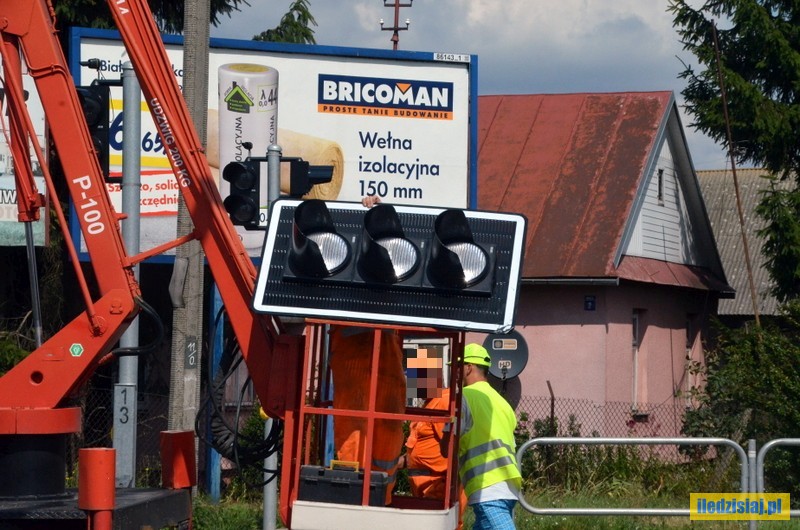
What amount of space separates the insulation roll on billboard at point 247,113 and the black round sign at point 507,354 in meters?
4.63

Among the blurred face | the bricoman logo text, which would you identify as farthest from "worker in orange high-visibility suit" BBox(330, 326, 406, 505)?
the bricoman logo text

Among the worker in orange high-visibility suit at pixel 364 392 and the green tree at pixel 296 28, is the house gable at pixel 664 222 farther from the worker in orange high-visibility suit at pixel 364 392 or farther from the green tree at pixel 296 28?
the worker in orange high-visibility suit at pixel 364 392

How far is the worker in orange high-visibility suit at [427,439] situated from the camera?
24.1 ft

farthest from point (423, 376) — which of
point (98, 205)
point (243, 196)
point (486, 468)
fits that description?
point (243, 196)

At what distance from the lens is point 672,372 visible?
24.2m

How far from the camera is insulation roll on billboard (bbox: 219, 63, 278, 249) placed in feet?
46.5

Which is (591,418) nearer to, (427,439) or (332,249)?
(427,439)

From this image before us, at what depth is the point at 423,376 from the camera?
738cm

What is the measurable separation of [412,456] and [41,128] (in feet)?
29.1

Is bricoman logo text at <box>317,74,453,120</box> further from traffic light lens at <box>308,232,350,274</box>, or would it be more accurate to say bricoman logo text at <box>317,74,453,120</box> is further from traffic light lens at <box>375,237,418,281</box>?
traffic light lens at <box>375,237,418,281</box>

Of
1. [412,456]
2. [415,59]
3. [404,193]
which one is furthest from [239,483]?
[412,456]

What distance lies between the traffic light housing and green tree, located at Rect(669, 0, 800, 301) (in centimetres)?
1545

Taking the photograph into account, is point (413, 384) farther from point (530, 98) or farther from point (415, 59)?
point (530, 98)

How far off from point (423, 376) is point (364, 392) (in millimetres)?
1039
